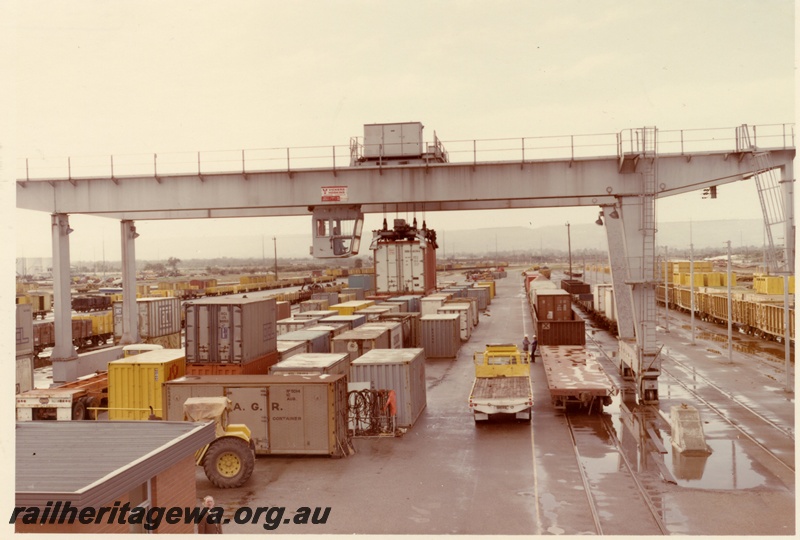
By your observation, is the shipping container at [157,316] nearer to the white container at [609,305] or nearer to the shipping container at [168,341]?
the shipping container at [168,341]

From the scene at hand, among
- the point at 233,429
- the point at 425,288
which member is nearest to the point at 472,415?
the point at 233,429

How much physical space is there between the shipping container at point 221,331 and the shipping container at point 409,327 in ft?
55.1

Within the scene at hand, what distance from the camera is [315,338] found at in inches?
1118

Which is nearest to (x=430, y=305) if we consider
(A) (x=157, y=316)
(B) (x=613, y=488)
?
(A) (x=157, y=316)

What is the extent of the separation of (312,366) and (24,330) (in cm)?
1587

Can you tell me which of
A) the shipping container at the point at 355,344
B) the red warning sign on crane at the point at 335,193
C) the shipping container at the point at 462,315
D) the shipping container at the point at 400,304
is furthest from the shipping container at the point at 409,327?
the red warning sign on crane at the point at 335,193

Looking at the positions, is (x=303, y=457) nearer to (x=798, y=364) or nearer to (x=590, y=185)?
(x=798, y=364)

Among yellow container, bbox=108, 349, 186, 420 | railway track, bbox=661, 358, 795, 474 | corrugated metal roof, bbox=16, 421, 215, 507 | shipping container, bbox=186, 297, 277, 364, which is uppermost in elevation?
shipping container, bbox=186, 297, 277, 364

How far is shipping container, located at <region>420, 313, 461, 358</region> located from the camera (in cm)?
3881

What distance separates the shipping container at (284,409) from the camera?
18.5m

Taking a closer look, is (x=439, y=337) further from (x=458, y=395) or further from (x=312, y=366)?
(x=312, y=366)

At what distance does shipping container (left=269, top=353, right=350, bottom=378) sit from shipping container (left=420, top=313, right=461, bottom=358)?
16.4 metres

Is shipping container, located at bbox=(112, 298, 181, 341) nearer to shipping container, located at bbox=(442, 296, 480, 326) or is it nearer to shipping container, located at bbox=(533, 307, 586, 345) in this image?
shipping container, located at bbox=(442, 296, 480, 326)

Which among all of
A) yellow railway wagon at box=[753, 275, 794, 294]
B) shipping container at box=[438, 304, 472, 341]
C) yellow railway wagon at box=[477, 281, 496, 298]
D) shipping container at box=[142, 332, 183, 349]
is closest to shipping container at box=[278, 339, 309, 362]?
shipping container at box=[142, 332, 183, 349]
